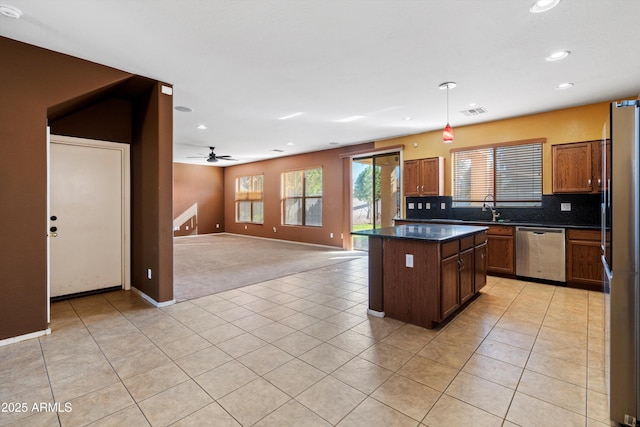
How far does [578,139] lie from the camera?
4609 millimetres

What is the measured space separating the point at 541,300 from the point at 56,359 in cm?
516

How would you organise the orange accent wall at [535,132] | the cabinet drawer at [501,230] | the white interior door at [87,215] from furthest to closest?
1. the cabinet drawer at [501,230]
2. the orange accent wall at [535,132]
3. the white interior door at [87,215]

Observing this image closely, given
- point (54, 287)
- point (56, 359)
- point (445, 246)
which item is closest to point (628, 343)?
point (445, 246)

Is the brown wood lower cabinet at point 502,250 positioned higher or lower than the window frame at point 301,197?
lower

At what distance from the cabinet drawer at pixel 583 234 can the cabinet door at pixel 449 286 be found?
7.73ft

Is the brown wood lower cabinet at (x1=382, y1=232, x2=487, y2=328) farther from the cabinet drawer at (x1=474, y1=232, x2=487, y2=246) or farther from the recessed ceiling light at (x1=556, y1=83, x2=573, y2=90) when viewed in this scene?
the recessed ceiling light at (x1=556, y1=83, x2=573, y2=90)

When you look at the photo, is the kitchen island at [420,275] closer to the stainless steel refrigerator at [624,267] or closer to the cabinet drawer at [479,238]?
the cabinet drawer at [479,238]

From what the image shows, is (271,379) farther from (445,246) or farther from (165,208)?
(165,208)

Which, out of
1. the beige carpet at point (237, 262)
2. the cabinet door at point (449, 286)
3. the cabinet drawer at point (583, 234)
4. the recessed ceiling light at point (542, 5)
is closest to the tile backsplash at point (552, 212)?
the cabinet drawer at point (583, 234)

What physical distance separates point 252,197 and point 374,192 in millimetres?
5094

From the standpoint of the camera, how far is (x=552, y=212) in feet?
15.9

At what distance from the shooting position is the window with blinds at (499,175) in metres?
5.01

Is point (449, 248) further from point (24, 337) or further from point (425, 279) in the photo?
point (24, 337)

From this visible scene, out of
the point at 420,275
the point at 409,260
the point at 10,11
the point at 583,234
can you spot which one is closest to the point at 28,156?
the point at 10,11
